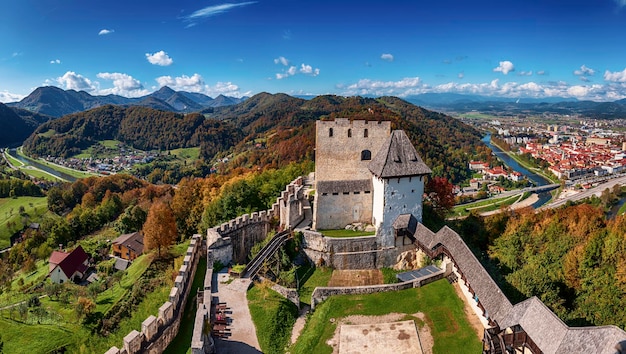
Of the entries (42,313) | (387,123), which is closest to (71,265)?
(42,313)

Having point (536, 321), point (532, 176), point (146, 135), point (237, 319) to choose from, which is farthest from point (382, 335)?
point (146, 135)

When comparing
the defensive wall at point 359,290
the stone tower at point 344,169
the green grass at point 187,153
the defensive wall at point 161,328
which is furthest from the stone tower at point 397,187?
the green grass at point 187,153

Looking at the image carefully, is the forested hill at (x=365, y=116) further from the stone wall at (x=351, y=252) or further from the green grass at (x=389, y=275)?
the green grass at (x=389, y=275)

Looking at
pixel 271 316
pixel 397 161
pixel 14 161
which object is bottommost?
pixel 14 161

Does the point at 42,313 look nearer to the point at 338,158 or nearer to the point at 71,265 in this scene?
the point at 71,265

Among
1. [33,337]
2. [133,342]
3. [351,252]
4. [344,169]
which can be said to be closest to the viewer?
[133,342]

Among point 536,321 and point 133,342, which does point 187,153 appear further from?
point 536,321
